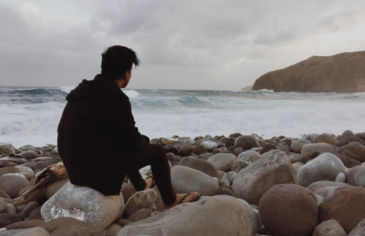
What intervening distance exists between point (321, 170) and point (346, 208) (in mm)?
1292

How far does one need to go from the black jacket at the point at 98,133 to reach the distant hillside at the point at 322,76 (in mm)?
62238

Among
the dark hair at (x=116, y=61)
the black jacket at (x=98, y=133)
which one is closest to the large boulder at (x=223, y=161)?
the black jacket at (x=98, y=133)

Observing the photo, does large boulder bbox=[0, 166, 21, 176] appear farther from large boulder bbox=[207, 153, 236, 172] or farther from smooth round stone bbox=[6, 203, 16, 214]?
large boulder bbox=[207, 153, 236, 172]

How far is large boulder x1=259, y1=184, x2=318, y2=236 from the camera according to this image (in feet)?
6.47

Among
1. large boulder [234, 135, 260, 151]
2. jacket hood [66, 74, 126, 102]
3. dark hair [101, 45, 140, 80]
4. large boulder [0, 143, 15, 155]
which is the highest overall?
dark hair [101, 45, 140, 80]

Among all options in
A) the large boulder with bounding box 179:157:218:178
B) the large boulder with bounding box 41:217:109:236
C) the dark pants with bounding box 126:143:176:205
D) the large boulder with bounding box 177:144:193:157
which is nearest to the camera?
the large boulder with bounding box 41:217:109:236

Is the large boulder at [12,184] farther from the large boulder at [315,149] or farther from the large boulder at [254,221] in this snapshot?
the large boulder at [315,149]

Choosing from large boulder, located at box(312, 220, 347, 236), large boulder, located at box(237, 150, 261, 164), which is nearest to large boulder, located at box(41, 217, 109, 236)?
large boulder, located at box(312, 220, 347, 236)

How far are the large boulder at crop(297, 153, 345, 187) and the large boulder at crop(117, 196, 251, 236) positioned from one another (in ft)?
5.59

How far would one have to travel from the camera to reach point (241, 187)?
2.96 metres

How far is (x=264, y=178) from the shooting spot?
→ 2.86m

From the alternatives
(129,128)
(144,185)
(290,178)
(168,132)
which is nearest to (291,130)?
(168,132)

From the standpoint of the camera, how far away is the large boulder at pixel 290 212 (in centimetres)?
197

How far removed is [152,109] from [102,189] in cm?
1440
